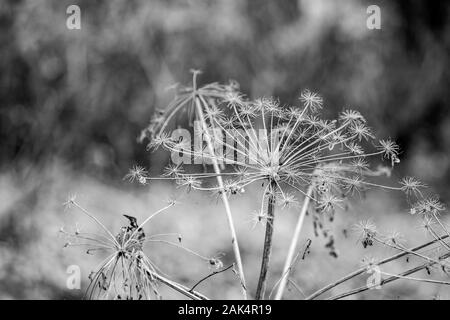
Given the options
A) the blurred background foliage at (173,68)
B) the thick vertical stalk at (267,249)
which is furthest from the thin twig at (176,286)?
the blurred background foliage at (173,68)

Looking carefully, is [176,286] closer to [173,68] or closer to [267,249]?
[267,249]

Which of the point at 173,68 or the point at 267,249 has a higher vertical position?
the point at 173,68

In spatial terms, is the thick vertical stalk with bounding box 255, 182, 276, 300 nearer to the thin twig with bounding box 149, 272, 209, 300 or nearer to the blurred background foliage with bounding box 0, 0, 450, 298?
the thin twig with bounding box 149, 272, 209, 300

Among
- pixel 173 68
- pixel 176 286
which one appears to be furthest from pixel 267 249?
pixel 173 68

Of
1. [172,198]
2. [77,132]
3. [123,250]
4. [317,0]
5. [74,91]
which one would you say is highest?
[317,0]
